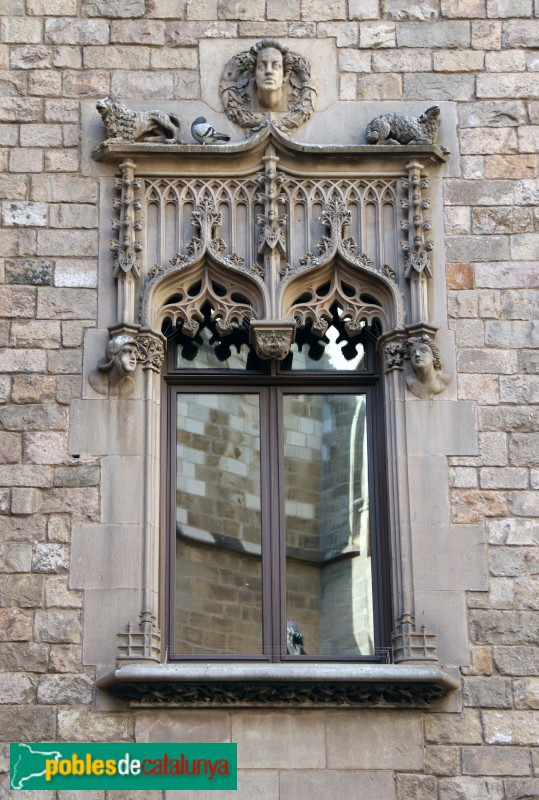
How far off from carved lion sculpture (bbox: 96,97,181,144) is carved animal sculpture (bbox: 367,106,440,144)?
1.52 meters

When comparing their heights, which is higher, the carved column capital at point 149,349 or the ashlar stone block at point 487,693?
the carved column capital at point 149,349

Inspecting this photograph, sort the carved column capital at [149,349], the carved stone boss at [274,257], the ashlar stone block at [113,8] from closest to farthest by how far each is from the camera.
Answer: the carved column capital at [149,349] < the carved stone boss at [274,257] < the ashlar stone block at [113,8]

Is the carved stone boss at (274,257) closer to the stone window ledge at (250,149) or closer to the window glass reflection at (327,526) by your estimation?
the stone window ledge at (250,149)

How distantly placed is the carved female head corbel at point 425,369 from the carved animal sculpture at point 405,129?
1630 mm

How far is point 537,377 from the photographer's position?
1282cm

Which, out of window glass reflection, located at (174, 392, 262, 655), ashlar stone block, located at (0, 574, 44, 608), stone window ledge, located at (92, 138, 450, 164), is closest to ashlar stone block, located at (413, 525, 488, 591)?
window glass reflection, located at (174, 392, 262, 655)

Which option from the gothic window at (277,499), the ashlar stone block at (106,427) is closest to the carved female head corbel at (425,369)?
the gothic window at (277,499)

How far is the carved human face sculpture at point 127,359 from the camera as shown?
12.6 metres

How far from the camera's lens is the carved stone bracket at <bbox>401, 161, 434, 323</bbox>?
12977 millimetres

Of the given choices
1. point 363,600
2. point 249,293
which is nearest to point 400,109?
point 249,293

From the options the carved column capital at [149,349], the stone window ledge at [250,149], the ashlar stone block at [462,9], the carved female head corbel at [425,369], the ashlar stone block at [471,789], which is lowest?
the ashlar stone block at [471,789]

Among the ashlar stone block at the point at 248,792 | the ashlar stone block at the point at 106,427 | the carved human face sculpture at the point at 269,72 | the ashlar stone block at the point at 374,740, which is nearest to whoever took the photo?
the ashlar stone block at the point at 248,792

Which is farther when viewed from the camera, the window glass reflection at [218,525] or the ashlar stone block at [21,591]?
the window glass reflection at [218,525]

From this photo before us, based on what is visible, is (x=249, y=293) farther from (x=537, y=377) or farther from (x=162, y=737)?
(x=162, y=737)
